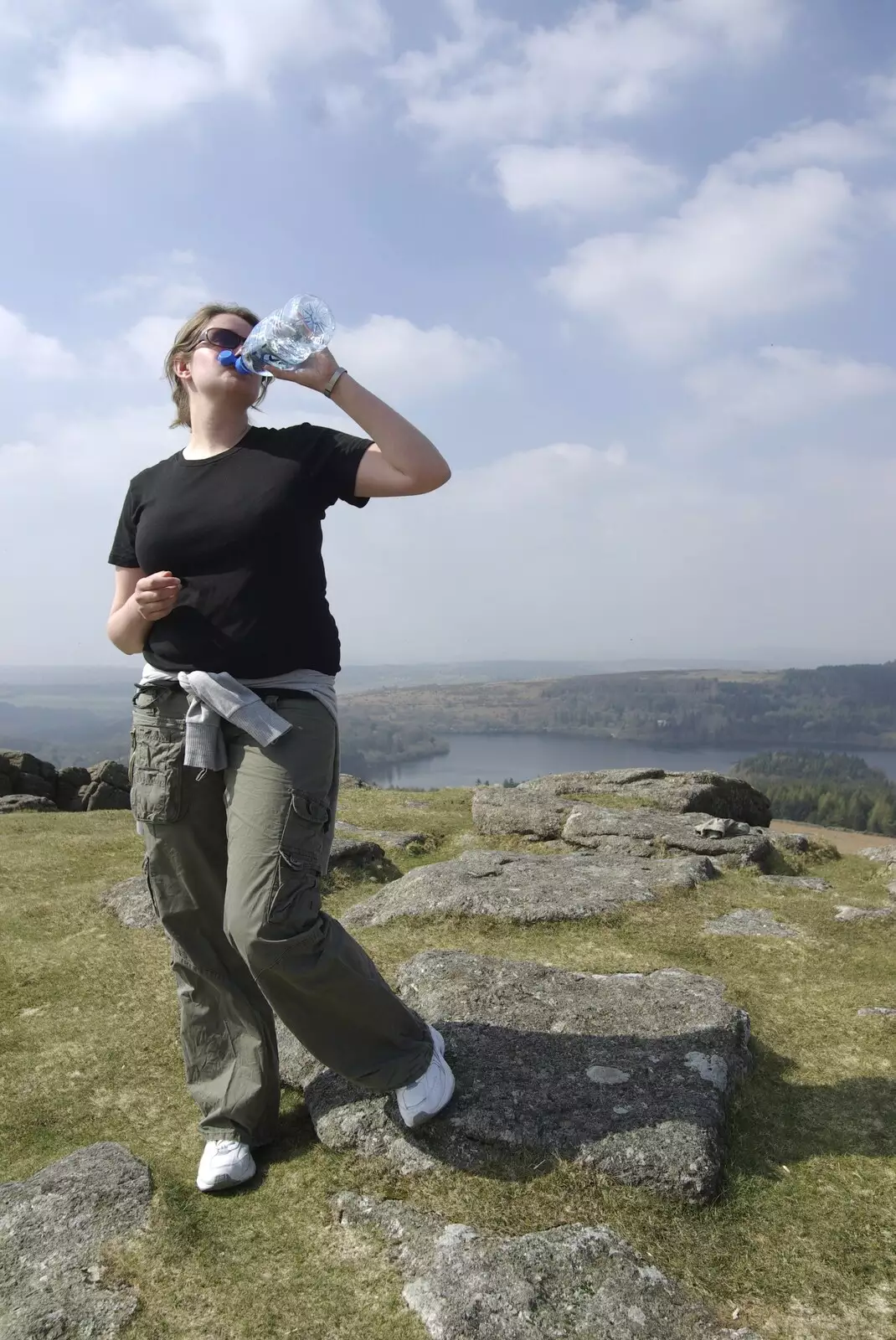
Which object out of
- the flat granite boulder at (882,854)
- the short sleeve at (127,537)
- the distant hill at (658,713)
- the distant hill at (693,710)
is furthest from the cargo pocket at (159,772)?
the distant hill at (693,710)

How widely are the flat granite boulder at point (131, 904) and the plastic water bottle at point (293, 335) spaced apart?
4.60 meters

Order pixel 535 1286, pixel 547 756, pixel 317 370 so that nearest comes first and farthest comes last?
pixel 535 1286 < pixel 317 370 < pixel 547 756

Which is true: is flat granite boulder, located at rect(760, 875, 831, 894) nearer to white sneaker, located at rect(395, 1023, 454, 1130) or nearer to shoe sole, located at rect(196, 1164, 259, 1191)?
white sneaker, located at rect(395, 1023, 454, 1130)

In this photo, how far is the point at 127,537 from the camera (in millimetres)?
3844

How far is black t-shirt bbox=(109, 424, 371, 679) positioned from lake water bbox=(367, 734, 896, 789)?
66.3m

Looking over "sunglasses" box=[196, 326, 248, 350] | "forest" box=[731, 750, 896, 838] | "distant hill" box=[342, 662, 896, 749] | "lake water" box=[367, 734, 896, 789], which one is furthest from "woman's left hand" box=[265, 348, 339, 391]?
"distant hill" box=[342, 662, 896, 749]

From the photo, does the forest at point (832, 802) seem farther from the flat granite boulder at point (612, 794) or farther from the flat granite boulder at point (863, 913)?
the flat granite boulder at point (863, 913)

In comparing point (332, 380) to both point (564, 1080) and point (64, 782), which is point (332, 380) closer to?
point (564, 1080)

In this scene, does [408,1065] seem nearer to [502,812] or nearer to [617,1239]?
[617,1239]

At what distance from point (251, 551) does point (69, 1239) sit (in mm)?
2645

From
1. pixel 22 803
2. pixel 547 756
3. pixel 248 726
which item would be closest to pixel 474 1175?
pixel 248 726

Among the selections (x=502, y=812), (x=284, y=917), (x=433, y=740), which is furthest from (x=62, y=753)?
(x=284, y=917)

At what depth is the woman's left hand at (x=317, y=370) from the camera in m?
3.44

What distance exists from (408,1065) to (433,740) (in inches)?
3913
